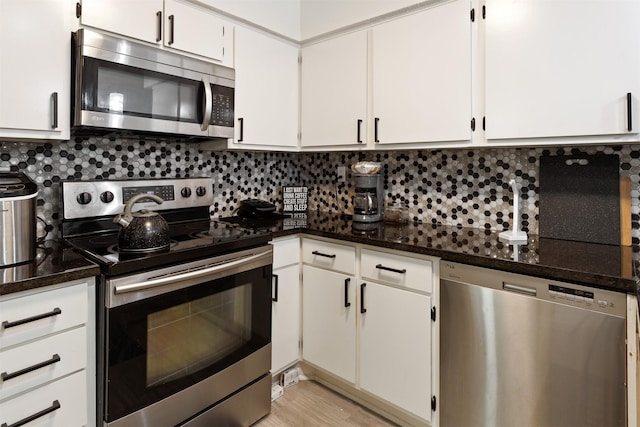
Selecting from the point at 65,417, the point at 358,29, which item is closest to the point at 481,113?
the point at 358,29

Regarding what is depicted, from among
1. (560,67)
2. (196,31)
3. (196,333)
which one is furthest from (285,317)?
(560,67)

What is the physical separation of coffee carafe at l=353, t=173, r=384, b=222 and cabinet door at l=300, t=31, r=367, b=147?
0.24 m

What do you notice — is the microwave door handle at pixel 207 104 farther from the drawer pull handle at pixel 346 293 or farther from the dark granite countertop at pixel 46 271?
the drawer pull handle at pixel 346 293

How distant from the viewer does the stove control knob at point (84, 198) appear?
5.55 ft

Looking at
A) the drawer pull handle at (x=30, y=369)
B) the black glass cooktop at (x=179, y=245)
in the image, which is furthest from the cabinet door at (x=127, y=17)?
the drawer pull handle at (x=30, y=369)

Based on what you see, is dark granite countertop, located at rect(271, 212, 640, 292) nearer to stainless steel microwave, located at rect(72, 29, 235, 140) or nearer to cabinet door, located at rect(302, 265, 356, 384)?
cabinet door, located at rect(302, 265, 356, 384)

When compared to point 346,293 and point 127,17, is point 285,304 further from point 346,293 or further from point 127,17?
point 127,17

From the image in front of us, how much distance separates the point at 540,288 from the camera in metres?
1.33

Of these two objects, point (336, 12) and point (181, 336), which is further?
point (336, 12)

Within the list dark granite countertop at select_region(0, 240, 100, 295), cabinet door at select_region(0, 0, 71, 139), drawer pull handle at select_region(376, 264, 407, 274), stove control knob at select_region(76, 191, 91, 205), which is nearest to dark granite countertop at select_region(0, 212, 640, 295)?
dark granite countertop at select_region(0, 240, 100, 295)

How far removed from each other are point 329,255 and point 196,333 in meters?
0.78

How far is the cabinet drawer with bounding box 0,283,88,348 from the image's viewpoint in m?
1.08

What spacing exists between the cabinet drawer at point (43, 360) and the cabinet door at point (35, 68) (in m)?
0.76

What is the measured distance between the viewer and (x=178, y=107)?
5.95ft
